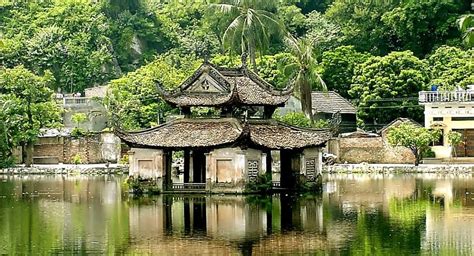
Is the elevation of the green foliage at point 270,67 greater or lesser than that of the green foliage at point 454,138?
greater

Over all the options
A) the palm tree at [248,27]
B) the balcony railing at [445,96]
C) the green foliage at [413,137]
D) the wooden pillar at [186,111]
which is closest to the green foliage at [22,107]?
the palm tree at [248,27]

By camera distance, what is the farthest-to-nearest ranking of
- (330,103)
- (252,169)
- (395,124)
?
(330,103)
(395,124)
(252,169)

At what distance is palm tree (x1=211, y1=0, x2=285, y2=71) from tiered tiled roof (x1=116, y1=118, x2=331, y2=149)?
71.1 feet

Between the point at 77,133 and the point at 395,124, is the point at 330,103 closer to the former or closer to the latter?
the point at 395,124

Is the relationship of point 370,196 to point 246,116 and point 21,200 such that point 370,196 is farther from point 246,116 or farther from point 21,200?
point 21,200

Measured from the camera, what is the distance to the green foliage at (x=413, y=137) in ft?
196

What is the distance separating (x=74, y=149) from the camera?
70188mm

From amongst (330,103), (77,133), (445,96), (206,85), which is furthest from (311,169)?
(77,133)

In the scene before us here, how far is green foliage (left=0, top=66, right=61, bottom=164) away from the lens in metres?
64.8

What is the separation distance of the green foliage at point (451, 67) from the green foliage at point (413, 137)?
589cm

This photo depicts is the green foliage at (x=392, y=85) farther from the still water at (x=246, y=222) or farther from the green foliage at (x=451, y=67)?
the still water at (x=246, y=222)

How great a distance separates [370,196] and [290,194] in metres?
3.76

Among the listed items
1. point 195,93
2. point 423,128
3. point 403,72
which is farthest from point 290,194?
point 403,72

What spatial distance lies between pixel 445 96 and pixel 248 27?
44.3 feet
